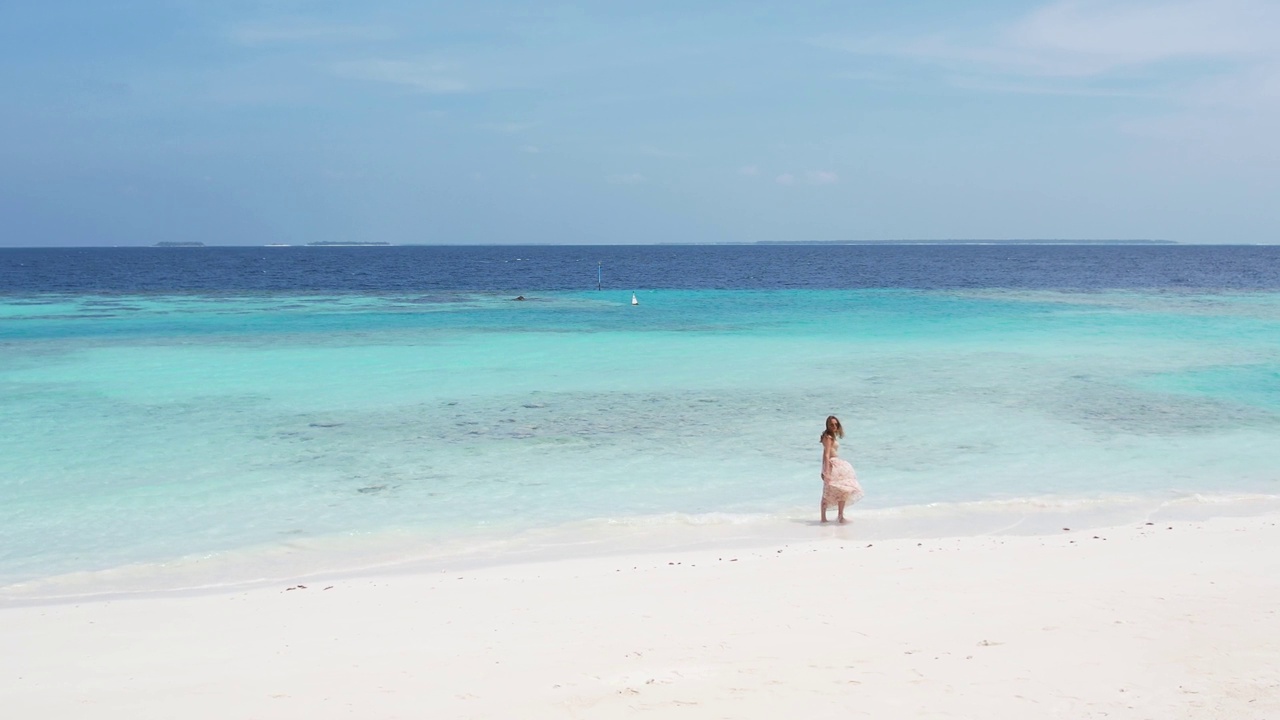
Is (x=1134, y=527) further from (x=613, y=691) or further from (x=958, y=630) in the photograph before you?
(x=613, y=691)

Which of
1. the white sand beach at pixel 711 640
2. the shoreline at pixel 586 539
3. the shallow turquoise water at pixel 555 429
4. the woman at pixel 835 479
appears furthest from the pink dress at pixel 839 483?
the white sand beach at pixel 711 640

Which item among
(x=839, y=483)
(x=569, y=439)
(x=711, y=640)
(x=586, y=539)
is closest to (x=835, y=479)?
(x=839, y=483)

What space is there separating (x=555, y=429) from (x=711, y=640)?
8584 millimetres

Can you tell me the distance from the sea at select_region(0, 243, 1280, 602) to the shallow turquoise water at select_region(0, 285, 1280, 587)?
0.21 feet

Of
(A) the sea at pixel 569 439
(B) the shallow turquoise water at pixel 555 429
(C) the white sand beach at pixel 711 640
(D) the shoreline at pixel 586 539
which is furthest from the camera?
(B) the shallow turquoise water at pixel 555 429

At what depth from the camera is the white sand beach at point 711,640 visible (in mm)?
5043

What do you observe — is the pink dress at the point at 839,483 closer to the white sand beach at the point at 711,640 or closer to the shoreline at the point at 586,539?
the shoreline at the point at 586,539

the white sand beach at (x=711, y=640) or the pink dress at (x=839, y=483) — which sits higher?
the pink dress at (x=839, y=483)

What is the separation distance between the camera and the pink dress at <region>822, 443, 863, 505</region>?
947 cm

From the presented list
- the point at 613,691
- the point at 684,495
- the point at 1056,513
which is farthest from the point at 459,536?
the point at 1056,513

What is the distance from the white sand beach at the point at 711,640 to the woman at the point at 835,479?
1.13m

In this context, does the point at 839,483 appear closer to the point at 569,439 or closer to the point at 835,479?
the point at 835,479

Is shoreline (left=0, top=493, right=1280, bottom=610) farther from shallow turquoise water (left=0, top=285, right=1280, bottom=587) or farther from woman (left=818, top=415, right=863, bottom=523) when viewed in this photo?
woman (left=818, top=415, right=863, bottom=523)

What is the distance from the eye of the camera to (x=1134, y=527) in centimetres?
918
